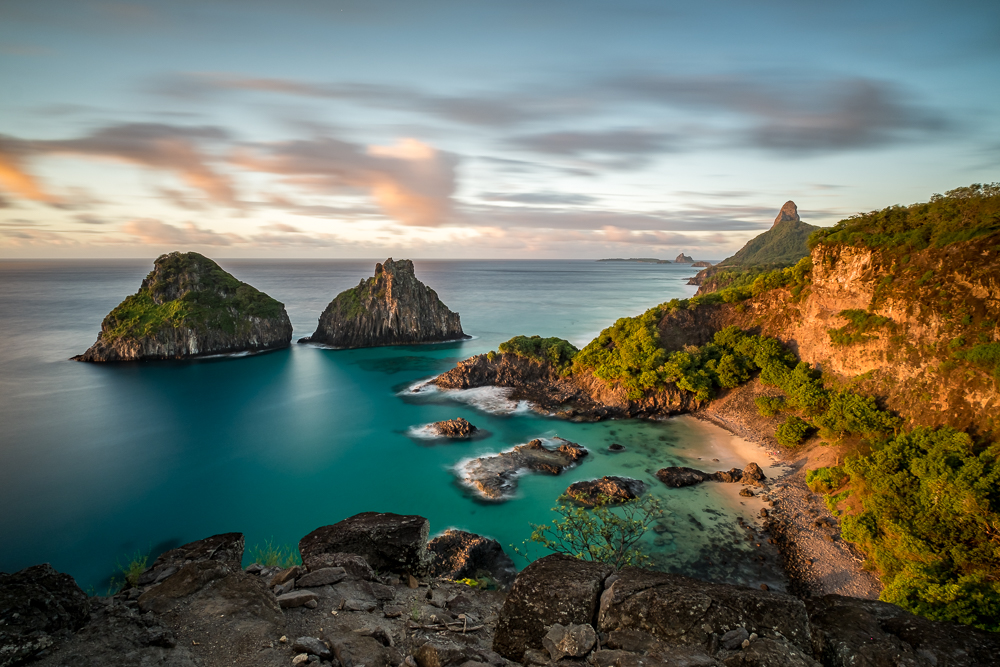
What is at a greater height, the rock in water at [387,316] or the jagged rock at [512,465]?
the rock in water at [387,316]

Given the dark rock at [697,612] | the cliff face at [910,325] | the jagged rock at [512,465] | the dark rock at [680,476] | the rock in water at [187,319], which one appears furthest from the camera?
the rock in water at [187,319]

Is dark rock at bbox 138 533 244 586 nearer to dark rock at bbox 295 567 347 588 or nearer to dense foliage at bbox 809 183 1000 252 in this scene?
dark rock at bbox 295 567 347 588

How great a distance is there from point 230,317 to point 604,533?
90344 millimetres

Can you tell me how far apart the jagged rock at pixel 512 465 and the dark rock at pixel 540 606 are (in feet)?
91.1

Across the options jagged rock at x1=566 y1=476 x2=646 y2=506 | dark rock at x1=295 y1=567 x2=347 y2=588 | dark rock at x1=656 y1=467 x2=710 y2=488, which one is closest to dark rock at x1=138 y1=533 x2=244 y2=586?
dark rock at x1=295 y1=567 x2=347 y2=588

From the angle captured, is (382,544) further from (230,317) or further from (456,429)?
(230,317)

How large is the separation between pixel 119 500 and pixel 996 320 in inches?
2719

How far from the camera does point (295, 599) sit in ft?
35.0

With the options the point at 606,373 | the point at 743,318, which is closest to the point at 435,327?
the point at 606,373

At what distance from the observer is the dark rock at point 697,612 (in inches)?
293

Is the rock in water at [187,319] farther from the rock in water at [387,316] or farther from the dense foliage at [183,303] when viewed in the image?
the rock in water at [387,316]

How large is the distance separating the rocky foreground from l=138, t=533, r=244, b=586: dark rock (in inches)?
50.5

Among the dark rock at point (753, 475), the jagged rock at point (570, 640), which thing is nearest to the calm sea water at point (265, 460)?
the dark rock at point (753, 475)

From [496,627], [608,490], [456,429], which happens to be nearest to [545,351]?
[456,429]
